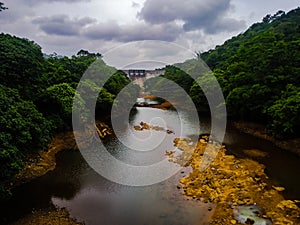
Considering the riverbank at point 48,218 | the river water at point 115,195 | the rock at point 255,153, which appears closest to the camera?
the riverbank at point 48,218

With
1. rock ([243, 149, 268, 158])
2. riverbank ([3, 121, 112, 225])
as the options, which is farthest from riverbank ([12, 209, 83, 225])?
rock ([243, 149, 268, 158])

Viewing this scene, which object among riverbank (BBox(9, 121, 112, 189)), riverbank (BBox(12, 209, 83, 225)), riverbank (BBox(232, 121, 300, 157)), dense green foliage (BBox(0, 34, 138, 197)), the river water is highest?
dense green foliage (BBox(0, 34, 138, 197))

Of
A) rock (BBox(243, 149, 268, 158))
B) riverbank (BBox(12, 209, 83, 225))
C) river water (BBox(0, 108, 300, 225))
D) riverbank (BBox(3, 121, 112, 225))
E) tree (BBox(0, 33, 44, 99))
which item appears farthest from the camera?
rock (BBox(243, 149, 268, 158))

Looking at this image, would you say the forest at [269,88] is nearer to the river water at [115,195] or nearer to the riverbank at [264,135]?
the riverbank at [264,135]

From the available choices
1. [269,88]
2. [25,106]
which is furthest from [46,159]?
[269,88]

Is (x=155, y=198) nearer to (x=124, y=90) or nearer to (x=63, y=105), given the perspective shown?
(x=63, y=105)

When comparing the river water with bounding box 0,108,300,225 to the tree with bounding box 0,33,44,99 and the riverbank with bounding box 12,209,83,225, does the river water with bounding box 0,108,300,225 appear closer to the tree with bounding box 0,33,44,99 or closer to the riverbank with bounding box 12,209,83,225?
the riverbank with bounding box 12,209,83,225

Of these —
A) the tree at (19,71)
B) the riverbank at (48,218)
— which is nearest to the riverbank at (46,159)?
the riverbank at (48,218)
